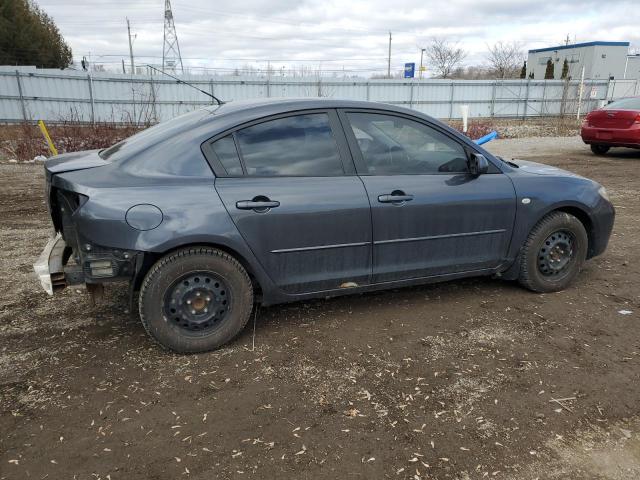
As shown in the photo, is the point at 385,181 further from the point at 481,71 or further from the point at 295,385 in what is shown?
the point at 481,71

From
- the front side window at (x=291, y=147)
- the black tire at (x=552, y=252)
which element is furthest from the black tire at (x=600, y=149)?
the front side window at (x=291, y=147)

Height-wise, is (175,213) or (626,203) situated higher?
(175,213)

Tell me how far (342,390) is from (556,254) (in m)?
2.51

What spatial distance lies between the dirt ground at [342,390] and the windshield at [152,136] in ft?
4.15

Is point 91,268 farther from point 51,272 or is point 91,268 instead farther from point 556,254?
point 556,254

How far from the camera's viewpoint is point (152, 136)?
3.60 m

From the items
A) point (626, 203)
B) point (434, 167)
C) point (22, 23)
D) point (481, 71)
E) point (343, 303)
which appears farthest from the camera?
point (481, 71)

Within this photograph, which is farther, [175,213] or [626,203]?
[626,203]

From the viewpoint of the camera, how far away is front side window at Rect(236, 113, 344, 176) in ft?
11.2

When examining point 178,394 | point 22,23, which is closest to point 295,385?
point 178,394

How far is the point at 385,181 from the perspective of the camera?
3674 mm

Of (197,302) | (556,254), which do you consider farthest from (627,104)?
(197,302)

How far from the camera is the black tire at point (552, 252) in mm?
4262

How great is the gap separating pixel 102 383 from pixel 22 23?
36.6 metres
